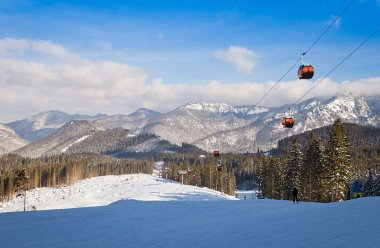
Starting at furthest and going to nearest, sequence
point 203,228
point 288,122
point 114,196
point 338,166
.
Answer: point 114,196, point 338,166, point 288,122, point 203,228

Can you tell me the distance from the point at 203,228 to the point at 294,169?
42.8m

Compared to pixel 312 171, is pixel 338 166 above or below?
above

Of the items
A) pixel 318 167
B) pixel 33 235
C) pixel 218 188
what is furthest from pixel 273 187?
pixel 33 235

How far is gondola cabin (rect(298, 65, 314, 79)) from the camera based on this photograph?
1053 inches

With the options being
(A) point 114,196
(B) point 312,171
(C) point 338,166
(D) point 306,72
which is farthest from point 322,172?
(A) point 114,196

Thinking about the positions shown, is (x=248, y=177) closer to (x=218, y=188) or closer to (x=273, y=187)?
(x=218, y=188)

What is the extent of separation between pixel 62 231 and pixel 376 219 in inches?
614

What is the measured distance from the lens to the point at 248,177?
632 feet

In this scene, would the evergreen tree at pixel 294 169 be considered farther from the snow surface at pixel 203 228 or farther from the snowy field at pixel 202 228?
the snow surface at pixel 203 228

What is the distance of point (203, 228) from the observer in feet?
64.7

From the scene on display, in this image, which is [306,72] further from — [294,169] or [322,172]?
[294,169]

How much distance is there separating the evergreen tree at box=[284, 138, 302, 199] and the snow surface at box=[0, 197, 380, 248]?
34.6 meters

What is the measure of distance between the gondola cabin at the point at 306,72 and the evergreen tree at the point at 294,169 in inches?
1353

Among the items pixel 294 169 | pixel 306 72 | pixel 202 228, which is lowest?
pixel 202 228
